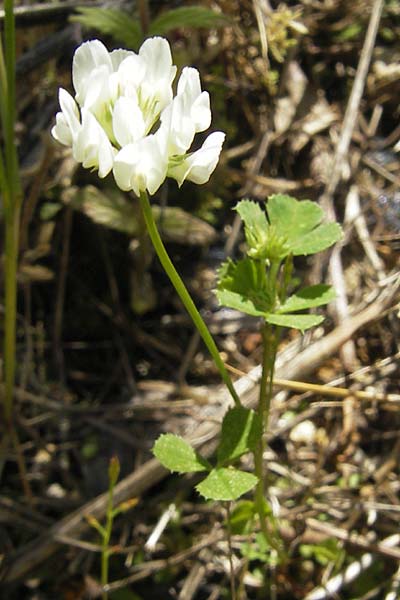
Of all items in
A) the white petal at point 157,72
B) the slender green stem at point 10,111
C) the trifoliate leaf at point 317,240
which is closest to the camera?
the white petal at point 157,72

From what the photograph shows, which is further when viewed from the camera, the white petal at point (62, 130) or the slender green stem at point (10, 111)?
the slender green stem at point (10, 111)

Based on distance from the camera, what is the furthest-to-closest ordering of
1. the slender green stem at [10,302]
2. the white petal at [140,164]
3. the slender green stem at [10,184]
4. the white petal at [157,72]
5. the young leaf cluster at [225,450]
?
the slender green stem at [10,302]
the slender green stem at [10,184]
the young leaf cluster at [225,450]
the white petal at [157,72]
the white petal at [140,164]

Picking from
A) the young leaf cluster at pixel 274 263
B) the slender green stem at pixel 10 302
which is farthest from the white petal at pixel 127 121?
the slender green stem at pixel 10 302

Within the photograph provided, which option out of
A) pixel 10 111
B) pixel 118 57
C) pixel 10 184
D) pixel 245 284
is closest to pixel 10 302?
pixel 10 184

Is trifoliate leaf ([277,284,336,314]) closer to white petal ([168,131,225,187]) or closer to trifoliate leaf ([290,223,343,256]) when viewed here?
trifoliate leaf ([290,223,343,256])

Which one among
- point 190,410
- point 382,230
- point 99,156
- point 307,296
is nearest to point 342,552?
point 190,410

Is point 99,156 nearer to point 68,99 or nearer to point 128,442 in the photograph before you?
point 68,99

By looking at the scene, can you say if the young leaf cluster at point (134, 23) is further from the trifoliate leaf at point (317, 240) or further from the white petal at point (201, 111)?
the white petal at point (201, 111)
